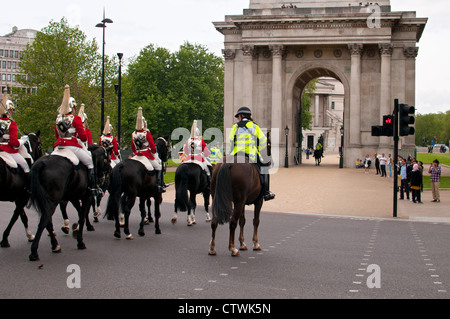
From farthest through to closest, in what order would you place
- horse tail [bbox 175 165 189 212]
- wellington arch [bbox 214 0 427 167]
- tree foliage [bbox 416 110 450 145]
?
tree foliage [bbox 416 110 450 145] → wellington arch [bbox 214 0 427 167] → horse tail [bbox 175 165 189 212]

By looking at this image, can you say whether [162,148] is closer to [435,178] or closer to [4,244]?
[4,244]

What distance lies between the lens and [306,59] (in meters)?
60.0

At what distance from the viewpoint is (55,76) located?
60.9m

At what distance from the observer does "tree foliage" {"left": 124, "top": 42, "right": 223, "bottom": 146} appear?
250 feet

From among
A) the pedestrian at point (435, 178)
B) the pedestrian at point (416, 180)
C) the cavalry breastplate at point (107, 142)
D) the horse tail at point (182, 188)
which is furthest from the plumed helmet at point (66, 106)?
the pedestrian at point (435, 178)

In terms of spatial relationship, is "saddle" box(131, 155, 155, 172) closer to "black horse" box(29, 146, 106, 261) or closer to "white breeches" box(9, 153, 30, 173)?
"black horse" box(29, 146, 106, 261)

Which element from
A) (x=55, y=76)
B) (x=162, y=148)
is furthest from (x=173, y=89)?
(x=162, y=148)

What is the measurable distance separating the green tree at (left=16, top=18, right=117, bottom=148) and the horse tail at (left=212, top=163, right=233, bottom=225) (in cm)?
4976

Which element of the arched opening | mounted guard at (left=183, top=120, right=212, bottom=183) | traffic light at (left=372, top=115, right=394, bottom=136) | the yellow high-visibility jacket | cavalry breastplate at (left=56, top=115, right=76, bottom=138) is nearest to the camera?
the yellow high-visibility jacket

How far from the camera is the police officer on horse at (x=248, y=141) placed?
486 inches

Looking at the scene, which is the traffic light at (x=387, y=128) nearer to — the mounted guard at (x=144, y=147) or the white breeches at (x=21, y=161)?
the mounted guard at (x=144, y=147)

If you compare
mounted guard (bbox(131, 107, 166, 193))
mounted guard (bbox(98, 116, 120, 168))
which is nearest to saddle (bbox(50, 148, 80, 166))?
mounted guard (bbox(131, 107, 166, 193))

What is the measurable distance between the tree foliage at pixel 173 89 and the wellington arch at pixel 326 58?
16310mm
